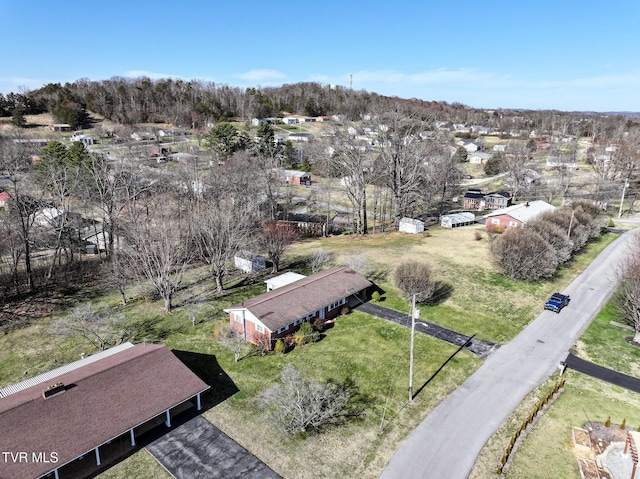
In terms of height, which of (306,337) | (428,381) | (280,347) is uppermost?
(280,347)

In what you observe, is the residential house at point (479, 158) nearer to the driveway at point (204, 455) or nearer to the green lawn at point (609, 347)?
the green lawn at point (609, 347)

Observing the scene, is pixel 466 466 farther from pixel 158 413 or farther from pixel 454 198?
pixel 454 198

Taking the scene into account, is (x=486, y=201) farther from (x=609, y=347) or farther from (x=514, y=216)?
(x=609, y=347)

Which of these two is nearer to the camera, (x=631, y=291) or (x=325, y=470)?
(x=325, y=470)

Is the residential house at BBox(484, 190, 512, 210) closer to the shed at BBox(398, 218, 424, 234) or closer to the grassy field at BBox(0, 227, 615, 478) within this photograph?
the shed at BBox(398, 218, 424, 234)

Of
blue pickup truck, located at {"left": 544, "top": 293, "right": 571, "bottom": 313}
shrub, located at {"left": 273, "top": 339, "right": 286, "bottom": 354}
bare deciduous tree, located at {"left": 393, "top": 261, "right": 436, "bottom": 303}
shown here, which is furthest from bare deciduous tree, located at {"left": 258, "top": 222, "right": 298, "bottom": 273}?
blue pickup truck, located at {"left": 544, "top": 293, "right": 571, "bottom": 313}

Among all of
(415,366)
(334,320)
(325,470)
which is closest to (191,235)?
(334,320)

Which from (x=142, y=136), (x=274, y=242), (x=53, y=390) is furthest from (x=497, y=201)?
(x=142, y=136)
